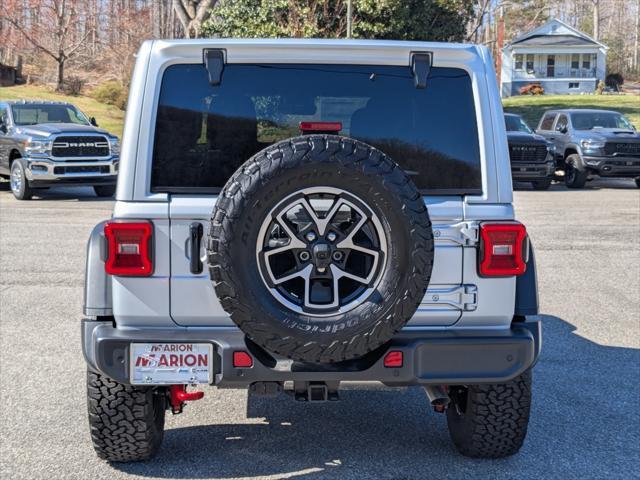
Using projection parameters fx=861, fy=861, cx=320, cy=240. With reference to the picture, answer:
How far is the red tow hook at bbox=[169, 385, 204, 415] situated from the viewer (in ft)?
13.8

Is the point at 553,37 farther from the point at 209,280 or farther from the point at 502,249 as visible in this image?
the point at 209,280

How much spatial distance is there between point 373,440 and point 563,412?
128cm

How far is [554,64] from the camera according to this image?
6706 centimetres

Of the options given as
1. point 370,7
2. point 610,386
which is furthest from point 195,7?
point 610,386

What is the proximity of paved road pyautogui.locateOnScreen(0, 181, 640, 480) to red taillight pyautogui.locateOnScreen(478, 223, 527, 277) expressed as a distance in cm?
108

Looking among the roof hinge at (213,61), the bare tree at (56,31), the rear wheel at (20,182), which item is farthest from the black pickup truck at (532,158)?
the bare tree at (56,31)

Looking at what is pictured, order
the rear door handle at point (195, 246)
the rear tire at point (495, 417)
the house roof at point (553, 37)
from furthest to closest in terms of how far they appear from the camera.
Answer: the house roof at point (553, 37) < the rear tire at point (495, 417) < the rear door handle at point (195, 246)

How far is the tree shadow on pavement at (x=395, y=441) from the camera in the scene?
428 cm

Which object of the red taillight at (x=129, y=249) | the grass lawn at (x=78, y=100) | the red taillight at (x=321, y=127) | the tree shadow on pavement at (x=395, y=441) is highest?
the grass lawn at (x=78, y=100)

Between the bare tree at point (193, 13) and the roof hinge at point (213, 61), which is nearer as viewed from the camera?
the roof hinge at point (213, 61)

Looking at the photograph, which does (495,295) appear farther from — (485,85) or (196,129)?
(196,129)

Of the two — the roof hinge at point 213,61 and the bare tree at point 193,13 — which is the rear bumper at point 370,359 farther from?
the bare tree at point 193,13

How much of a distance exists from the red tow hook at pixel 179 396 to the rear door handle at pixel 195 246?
0.76 m

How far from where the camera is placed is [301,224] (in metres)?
3.63
